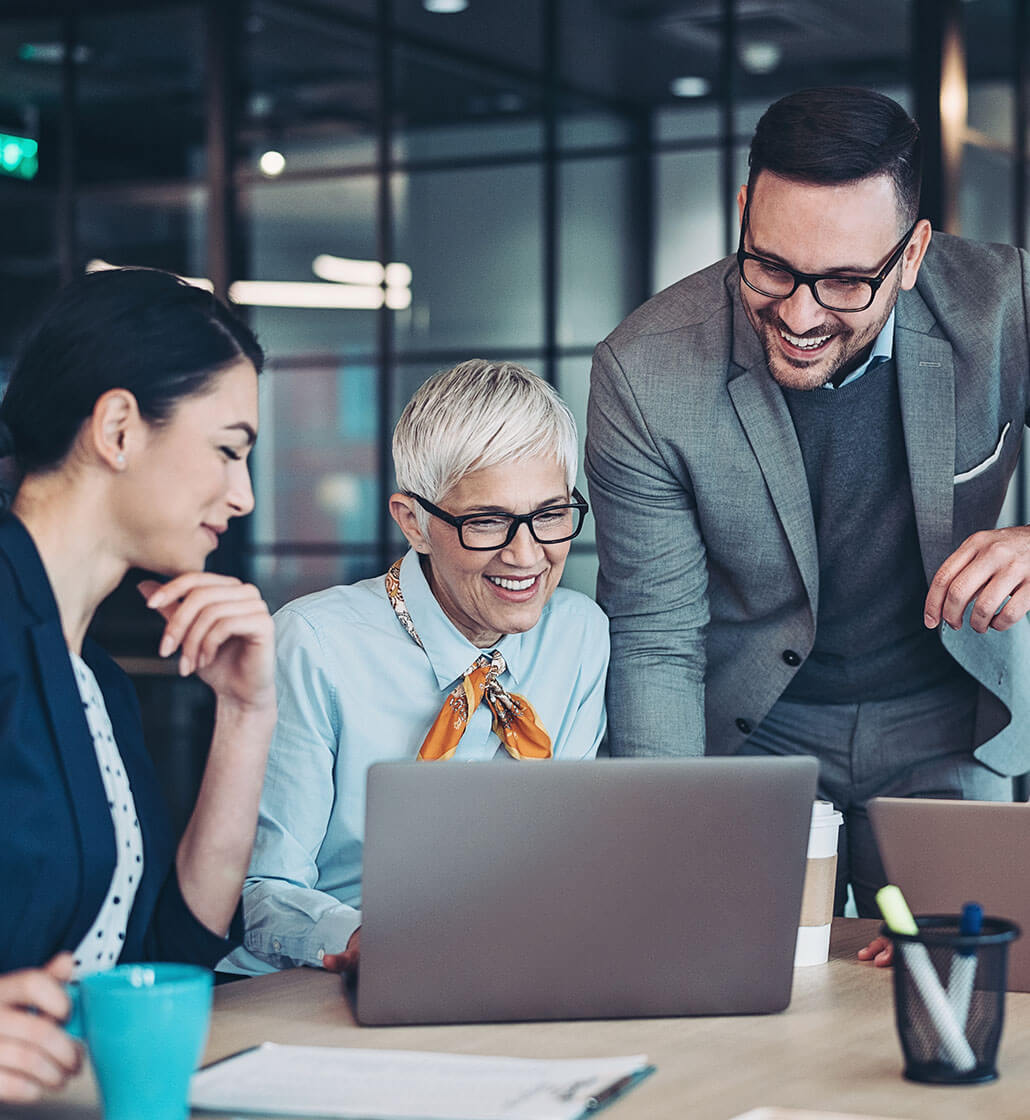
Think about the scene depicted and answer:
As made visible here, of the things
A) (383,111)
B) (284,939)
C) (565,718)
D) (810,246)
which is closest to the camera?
(284,939)

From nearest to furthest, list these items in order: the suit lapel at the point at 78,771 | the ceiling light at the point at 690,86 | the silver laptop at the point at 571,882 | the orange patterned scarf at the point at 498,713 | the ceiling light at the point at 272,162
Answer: the silver laptop at the point at 571,882, the suit lapel at the point at 78,771, the orange patterned scarf at the point at 498,713, the ceiling light at the point at 272,162, the ceiling light at the point at 690,86

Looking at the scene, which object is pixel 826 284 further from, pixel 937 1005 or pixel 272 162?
pixel 272 162

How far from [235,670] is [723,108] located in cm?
561

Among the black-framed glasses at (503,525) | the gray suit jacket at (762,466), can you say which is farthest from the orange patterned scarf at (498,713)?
the gray suit jacket at (762,466)

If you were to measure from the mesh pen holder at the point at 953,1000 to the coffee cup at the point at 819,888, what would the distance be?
1.24 ft

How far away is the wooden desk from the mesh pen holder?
19 mm

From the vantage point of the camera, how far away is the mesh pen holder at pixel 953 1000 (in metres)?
1.21

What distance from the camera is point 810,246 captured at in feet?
6.25

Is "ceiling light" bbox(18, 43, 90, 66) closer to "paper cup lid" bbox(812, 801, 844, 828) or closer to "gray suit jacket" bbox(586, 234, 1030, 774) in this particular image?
"gray suit jacket" bbox(586, 234, 1030, 774)

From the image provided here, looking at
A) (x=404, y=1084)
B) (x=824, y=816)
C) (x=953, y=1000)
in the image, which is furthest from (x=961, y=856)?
(x=404, y=1084)

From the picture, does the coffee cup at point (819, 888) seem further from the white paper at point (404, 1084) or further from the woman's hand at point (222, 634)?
the woman's hand at point (222, 634)

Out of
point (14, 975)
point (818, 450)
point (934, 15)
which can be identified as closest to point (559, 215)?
point (934, 15)

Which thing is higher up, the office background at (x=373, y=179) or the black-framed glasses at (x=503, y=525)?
the office background at (x=373, y=179)

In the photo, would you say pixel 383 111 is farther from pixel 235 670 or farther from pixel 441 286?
pixel 235 670
